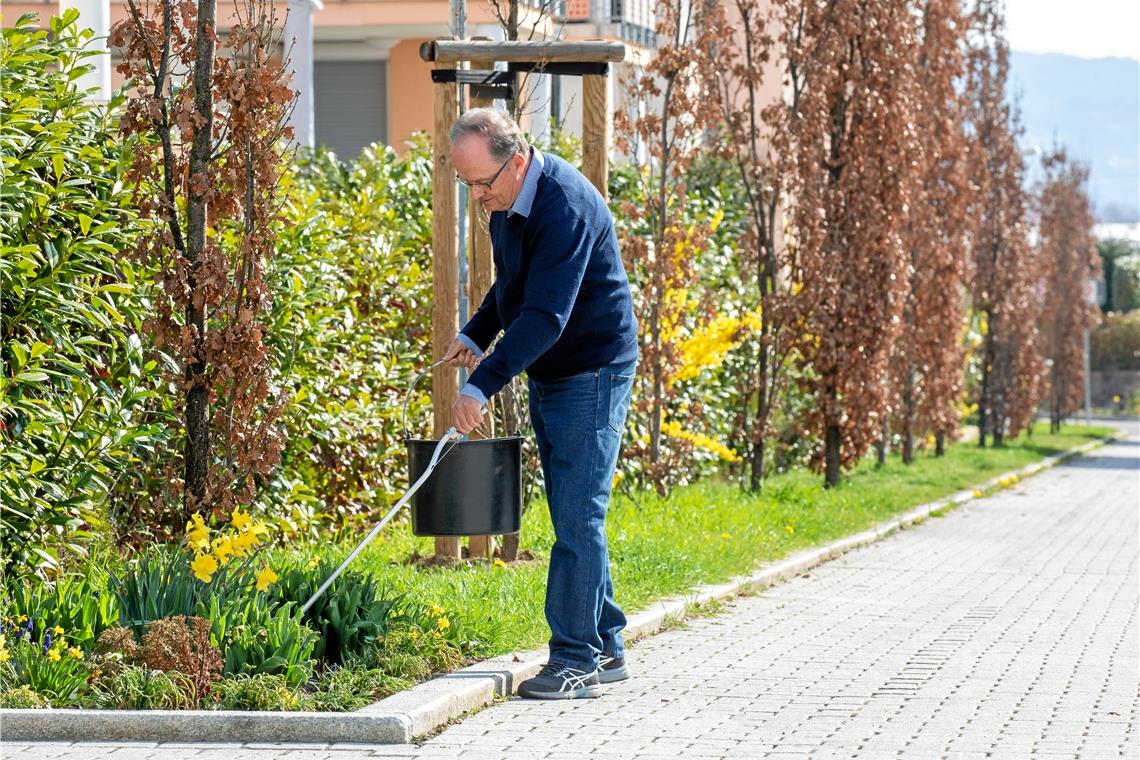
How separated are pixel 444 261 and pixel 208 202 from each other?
1966 mm

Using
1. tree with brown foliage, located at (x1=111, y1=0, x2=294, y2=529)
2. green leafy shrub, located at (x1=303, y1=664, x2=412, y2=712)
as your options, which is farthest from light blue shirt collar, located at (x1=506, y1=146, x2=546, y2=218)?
green leafy shrub, located at (x1=303, y1=664, x2=412, y2=712)

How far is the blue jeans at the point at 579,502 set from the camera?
265 inches

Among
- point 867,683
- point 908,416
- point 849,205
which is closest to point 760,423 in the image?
point 849,205

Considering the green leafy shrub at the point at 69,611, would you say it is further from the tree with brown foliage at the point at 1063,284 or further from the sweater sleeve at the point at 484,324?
the tree with brown foliage at the point at 1063,284

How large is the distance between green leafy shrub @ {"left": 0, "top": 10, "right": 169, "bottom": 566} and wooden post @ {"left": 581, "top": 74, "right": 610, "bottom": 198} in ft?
9.12

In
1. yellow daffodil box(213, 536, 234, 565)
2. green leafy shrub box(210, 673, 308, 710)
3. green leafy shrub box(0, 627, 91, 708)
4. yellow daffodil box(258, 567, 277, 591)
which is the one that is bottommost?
green leafy shrub box(210, 673, 308, 710)

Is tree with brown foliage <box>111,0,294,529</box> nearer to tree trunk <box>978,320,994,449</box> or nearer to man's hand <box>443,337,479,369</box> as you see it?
man's hand <box>443,337,479,369</box>

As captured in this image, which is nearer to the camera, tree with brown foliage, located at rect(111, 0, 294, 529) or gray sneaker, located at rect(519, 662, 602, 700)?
gray sneaker, located at rect(519, 662, 602, 700)

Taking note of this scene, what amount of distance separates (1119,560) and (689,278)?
11.9 feet

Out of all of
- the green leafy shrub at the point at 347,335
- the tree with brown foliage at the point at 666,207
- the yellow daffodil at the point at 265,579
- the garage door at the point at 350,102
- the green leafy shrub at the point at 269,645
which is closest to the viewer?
the green leafy shrub at the point at 269,645

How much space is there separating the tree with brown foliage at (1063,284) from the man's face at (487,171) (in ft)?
88.7

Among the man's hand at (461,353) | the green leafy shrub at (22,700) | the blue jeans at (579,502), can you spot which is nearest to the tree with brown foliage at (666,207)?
the man's hand at (461,353)

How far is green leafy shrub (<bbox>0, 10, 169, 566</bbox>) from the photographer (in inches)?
302

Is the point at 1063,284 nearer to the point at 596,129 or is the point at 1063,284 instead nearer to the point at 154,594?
the point at 596,129
